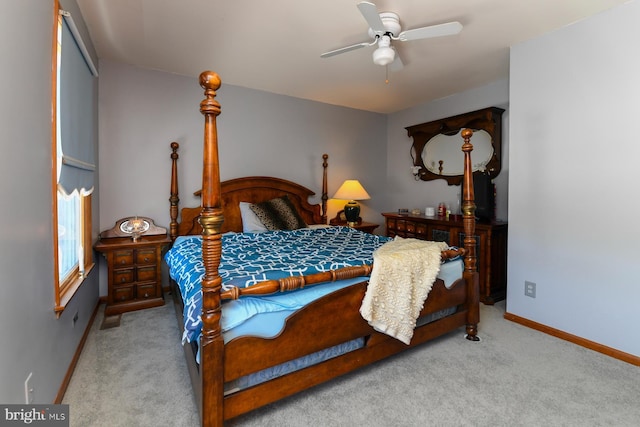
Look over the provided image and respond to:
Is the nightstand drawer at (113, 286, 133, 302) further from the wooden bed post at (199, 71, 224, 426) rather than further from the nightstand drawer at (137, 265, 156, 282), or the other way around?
the wooden bed post at (199, 71, 224, 426)

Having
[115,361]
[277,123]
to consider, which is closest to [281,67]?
[277,123]

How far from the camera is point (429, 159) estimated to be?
446 cm

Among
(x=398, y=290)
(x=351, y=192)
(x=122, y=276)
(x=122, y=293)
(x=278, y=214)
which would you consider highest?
(x=351, y=192)

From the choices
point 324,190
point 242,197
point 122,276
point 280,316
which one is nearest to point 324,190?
point 324,190

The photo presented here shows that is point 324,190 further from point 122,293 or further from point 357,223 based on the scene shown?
point 122,293

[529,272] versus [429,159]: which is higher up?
[429,159]

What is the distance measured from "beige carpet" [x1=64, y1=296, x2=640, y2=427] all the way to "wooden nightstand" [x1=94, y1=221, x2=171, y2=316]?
569mm

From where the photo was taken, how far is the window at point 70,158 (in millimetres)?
1709

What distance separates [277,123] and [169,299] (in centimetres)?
251

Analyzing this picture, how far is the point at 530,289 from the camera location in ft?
9.05

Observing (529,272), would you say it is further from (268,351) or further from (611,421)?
(268,351)

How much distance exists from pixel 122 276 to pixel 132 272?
3.5 inches

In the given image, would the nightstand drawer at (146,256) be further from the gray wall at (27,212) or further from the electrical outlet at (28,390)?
the electrical outlet at (28,390)

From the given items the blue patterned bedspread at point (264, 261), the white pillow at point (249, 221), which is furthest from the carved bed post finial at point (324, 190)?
the white pillow at point (249, 221)
